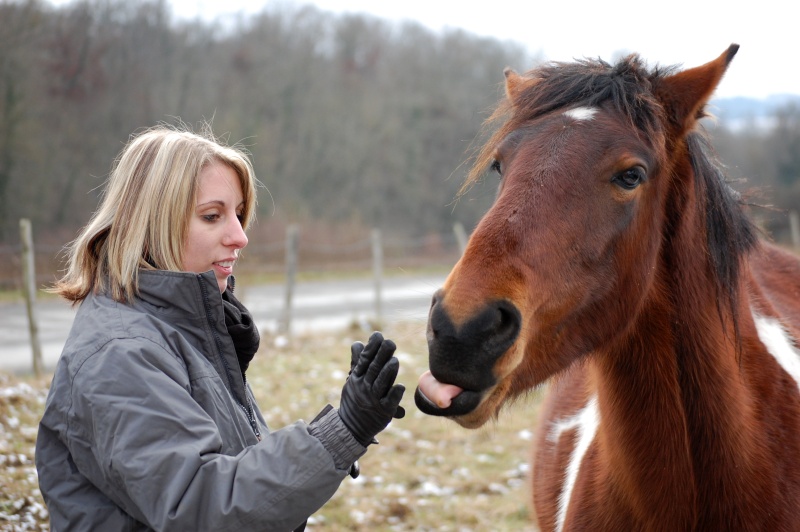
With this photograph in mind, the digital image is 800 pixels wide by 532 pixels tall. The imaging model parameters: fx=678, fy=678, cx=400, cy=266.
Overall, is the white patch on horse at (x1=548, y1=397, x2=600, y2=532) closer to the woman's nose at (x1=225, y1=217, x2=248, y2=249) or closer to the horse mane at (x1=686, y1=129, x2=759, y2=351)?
the horse mane at (x1=686, y1=129, x2=759, y2=351)

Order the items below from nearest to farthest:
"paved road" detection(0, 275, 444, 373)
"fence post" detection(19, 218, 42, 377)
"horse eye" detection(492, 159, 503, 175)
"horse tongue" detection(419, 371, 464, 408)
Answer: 1. "horse tongue" detection(419, 371, 464, 408)
2. "horse eye" detection(492, 159, 503, 175)
3. "fence post" detection(19, 218, 42, 377)
4. "paved road" detection(0, 275, 444, 373)

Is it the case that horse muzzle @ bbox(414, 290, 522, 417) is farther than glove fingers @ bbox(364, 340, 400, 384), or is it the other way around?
glove fingers @ bbox(364, 340, 400, 384)

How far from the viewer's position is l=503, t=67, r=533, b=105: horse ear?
2523 millimetres

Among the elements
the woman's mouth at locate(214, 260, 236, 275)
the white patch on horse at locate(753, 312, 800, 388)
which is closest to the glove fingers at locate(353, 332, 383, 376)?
the woman's mouth at locate(214, 260, 236, 275)

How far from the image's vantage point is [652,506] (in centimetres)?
223

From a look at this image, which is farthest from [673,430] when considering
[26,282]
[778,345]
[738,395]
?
[26,282]

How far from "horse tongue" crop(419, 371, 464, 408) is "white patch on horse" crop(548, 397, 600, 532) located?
1.14 meters

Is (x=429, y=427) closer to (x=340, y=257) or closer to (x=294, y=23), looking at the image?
(x=340, y=257)

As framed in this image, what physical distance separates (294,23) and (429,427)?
27.2 meters

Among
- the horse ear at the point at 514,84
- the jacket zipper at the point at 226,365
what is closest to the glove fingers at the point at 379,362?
the jacket zipper at the point at 226,365

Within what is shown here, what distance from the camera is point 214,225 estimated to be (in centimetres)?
218

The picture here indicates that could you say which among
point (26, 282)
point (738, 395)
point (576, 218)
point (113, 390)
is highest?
point (576, 218)

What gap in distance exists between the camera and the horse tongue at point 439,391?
179 cm

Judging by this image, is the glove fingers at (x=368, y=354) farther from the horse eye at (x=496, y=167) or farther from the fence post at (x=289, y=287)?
the fence post at (x=289, y=287)
